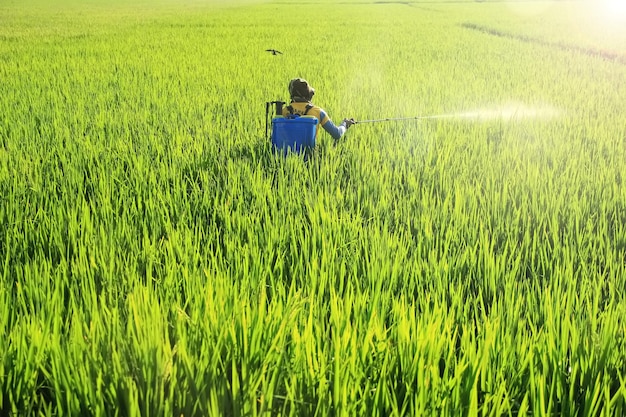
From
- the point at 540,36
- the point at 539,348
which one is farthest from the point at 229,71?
the point at 540,36

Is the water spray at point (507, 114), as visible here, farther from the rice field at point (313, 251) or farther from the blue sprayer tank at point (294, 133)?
the blue sprayer tank at point (294, 133)

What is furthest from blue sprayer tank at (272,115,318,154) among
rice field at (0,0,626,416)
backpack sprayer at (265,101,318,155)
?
rice field at (0,0,626,416)

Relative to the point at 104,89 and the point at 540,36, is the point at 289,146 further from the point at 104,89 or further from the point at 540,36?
the point at 540,36

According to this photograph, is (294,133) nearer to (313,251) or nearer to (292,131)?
(292,131)

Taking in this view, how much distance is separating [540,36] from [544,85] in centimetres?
872

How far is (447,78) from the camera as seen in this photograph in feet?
22.7

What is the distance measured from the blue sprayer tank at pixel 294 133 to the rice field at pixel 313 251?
0.11 m

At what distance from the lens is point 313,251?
1775mm

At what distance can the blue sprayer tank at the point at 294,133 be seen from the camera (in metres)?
2.92

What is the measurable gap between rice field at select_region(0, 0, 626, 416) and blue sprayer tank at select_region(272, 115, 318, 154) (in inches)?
4.4

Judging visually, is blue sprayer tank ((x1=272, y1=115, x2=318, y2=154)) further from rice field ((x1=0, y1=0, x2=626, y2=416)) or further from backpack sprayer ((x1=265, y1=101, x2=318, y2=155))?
rice field ((x1=0, y1=0, x2=626, y2=416))

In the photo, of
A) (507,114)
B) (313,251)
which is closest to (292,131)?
(313,251)

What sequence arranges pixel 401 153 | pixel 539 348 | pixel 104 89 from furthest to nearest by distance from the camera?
pixel 104 89
pixel 401 153
pixel 539 348

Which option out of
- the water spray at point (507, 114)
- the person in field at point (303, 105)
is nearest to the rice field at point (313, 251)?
the water spray at point (507, 114)
